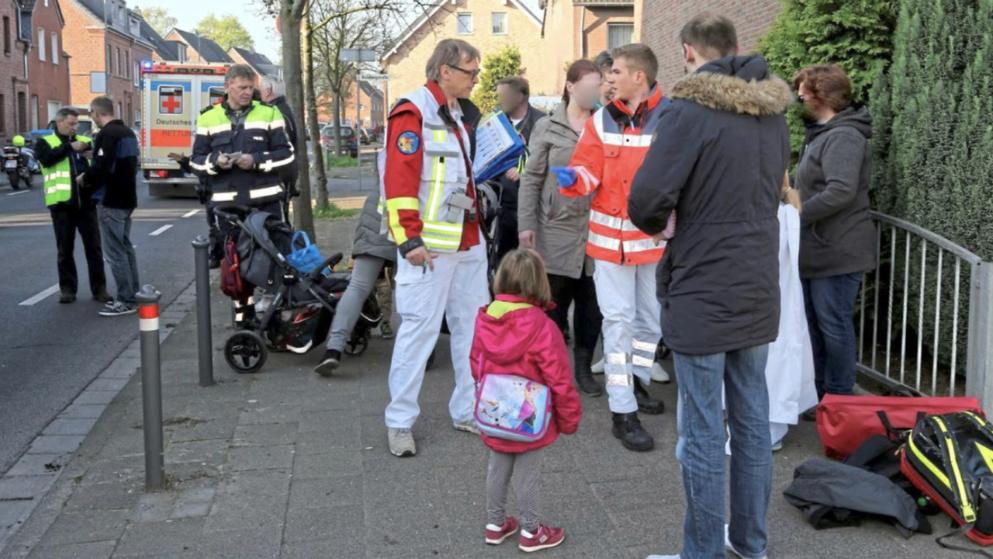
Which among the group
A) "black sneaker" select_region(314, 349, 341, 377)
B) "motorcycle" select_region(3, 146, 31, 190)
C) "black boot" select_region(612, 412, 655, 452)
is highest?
"motorcycle" select_region(3, 146, 31, 190)

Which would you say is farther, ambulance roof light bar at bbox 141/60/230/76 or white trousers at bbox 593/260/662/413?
ambulance roof light bar at bbox 141/60/230/76

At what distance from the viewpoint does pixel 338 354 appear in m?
6.83

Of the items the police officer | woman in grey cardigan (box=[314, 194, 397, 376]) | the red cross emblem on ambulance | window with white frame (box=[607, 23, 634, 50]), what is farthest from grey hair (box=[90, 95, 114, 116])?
window with white frame (box=[607, 23, 634, 50])

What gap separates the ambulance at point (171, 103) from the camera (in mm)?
24328

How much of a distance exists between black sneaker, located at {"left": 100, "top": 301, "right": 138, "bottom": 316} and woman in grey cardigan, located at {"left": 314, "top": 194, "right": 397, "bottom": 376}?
390 centimetres

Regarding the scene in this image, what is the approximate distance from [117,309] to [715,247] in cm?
789

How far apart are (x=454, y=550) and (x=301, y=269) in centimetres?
356

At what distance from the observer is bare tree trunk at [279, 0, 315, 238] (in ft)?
39.4

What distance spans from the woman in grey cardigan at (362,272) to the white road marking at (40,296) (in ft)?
16.9

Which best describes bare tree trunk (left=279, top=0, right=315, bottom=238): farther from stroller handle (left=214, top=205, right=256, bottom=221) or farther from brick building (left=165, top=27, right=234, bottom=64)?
brick building (left=165, top=27, right=234, bottom=64)

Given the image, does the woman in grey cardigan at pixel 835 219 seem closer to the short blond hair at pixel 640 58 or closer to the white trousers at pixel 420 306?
the short blond hair at pixel 640 58

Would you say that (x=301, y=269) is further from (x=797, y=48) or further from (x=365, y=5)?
(x=365, y=5)

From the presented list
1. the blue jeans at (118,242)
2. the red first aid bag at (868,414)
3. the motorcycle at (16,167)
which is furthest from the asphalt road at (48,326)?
the motorcycle at (16,167)

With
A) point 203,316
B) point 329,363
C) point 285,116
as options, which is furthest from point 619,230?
point 285,116
